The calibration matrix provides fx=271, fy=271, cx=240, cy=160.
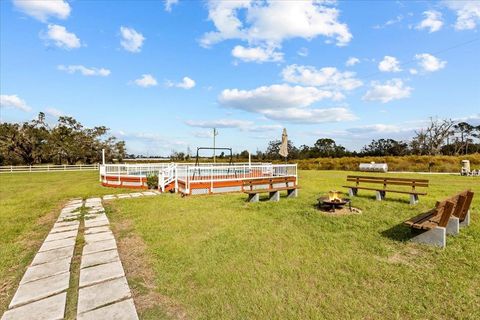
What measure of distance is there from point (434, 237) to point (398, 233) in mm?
764

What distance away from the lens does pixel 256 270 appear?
3.91m

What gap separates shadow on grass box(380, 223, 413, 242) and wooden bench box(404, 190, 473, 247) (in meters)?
0.17

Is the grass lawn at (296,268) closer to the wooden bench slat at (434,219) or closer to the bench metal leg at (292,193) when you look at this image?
the wooden bench slat at (434,219)

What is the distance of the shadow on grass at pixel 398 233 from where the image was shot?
16.8ft

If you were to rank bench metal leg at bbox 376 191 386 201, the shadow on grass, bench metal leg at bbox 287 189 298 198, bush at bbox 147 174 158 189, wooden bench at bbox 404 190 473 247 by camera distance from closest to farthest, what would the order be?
wooden bench at bbox 404 190 473 247
the shadow on grass
bench metal leg at bbox 376 191 386 201
bench metal leg at bbox 287 189 298 198
bush at bbox 147 174 158 189

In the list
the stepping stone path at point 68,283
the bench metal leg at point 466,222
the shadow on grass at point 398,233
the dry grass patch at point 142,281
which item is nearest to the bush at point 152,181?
the stepping stone path at point 68,283

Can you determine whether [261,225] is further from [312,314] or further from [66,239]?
[66,239]

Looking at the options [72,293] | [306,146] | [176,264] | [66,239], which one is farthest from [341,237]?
[306,146]

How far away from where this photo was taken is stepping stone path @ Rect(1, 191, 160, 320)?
2.96m

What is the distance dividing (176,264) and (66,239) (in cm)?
288

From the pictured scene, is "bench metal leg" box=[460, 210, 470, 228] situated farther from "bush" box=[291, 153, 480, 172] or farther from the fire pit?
"bush" box=[291, 153, 480, 172]

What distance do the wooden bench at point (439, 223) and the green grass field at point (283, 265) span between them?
0.22 meters

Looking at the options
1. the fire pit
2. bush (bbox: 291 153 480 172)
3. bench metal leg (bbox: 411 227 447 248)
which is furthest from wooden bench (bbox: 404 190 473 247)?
bush (bbox: 291 153 480 172)

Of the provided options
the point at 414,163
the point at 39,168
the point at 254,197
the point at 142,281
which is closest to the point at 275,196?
the point at 254,197
